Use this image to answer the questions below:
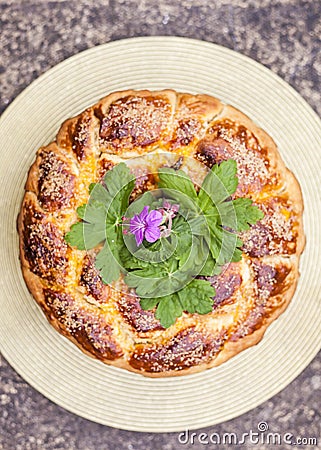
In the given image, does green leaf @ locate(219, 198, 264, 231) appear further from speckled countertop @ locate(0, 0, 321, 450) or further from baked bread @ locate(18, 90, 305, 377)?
speckled countertop @ locate(0, 0, 321, 450)

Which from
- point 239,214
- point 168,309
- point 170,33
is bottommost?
point 168,309

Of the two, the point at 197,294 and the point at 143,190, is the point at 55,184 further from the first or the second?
the point at 197,294

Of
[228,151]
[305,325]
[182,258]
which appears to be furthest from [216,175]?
[305,325]

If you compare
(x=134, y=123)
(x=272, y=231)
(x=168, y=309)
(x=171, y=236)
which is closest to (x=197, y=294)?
(x=168, y=309)

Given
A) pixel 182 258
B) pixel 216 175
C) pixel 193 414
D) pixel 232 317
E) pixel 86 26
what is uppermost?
pixel 86 26

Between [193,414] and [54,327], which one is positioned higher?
[54,327]

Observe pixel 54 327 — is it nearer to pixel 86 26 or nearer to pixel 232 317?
pixel 232 317
